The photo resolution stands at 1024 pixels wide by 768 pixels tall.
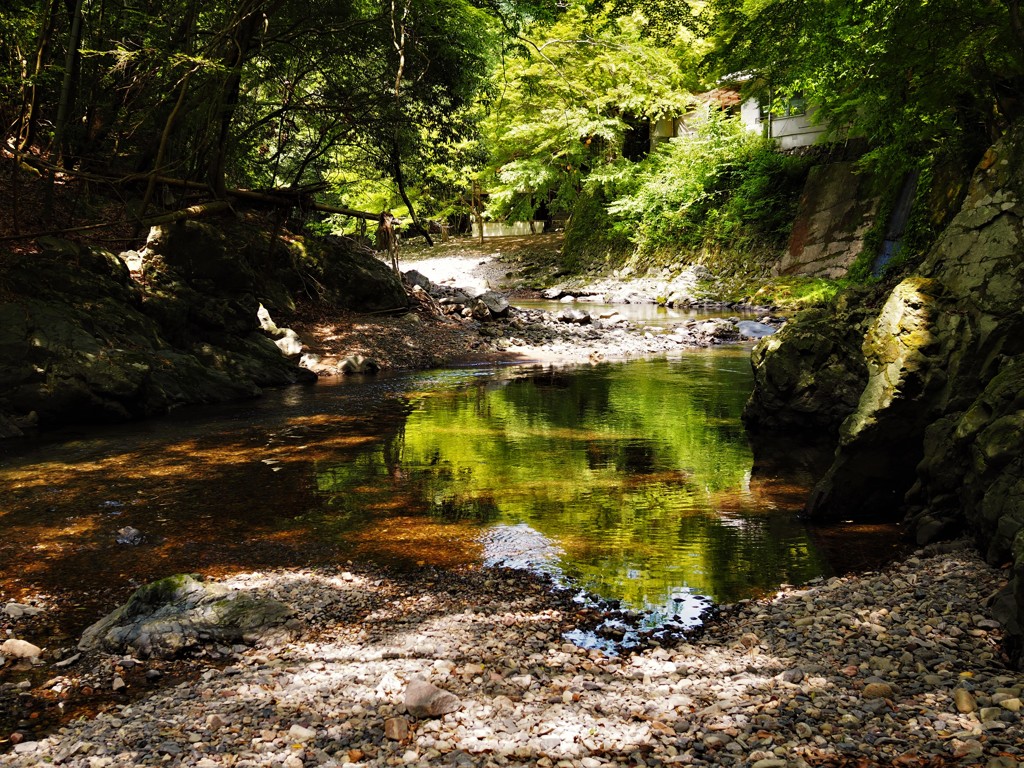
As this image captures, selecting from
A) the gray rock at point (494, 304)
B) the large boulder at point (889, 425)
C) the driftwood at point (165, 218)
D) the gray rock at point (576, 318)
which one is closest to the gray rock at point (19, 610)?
the large boulder at point (889, 425)

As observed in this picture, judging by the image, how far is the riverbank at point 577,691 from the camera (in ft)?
9.83

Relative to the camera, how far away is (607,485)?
717 centimetres

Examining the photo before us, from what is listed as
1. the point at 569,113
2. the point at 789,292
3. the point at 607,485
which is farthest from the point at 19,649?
the point at 569,113

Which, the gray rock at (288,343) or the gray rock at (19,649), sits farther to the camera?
the gray rock at (288,343)

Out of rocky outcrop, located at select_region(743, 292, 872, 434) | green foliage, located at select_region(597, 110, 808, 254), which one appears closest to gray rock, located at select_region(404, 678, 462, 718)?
rocky outcrop, located at select_region(743, 292, 872, 434)

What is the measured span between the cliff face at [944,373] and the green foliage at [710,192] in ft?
69.6

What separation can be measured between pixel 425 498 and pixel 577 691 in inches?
141

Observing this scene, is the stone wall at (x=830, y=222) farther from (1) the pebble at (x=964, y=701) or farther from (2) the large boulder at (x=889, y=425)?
(1) the pebble at (x=964, y=701)

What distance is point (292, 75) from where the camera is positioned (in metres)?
17.7

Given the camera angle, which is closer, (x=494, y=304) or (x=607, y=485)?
(x=607, y=485)

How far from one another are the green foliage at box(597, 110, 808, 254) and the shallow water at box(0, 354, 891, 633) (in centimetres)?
1831

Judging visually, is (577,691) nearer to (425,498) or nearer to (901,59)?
(425,498)

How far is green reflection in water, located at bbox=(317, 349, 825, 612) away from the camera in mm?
5180

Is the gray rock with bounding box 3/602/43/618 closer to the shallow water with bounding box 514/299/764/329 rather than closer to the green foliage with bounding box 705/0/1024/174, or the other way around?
the green foliage with bounding box 705/0/1024/174
